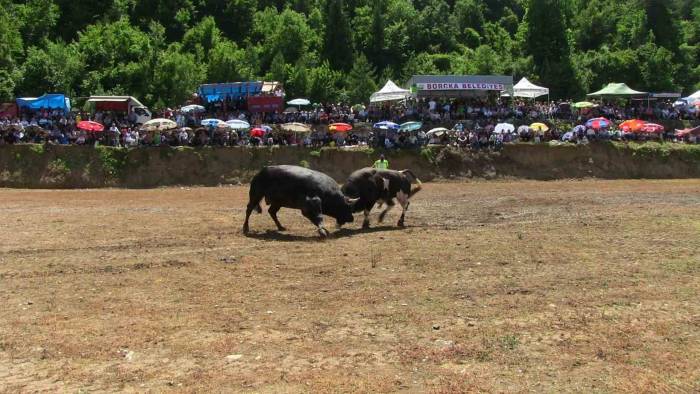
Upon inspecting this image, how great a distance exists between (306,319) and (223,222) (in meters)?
12.1

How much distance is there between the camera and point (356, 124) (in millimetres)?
49438

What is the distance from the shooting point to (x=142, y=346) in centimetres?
905

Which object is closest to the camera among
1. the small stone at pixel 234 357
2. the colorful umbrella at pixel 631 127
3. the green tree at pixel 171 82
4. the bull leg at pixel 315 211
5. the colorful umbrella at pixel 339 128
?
the small stone at pixel 234 357

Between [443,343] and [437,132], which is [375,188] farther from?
[437,132]

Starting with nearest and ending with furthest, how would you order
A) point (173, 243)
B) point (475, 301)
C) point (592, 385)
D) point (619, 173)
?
point (592, 385), point (475, 301), point (173, 243), point (619, 173)

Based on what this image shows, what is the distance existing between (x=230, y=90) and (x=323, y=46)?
39000mm

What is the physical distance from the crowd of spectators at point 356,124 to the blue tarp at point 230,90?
1582 millimetres

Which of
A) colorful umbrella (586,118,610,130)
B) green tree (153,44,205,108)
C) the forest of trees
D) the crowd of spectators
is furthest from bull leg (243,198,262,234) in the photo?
green tree (153,44,205,108)

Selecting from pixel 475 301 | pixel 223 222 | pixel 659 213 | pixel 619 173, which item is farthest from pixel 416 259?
pixel 619 173

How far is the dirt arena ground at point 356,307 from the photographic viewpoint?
8000 mm

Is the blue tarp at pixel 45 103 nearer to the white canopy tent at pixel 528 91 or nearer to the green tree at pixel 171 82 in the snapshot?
the green tree at pixel 171 82

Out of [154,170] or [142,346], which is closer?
[142,346]

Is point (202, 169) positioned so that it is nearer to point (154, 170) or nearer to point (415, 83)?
point (154, 170)

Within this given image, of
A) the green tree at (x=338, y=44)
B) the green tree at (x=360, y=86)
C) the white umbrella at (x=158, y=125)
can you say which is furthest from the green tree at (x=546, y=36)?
the white umbrella at (x=158, y=125)
